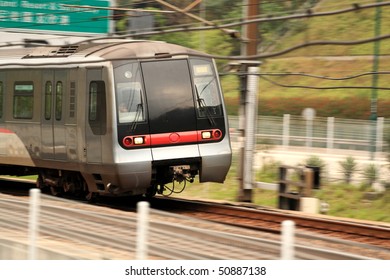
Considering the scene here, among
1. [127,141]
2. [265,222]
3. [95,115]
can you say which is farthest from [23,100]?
[265,222]

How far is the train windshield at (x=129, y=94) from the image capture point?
14.4m

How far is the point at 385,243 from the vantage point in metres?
12.4

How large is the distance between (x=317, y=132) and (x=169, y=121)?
18.0m

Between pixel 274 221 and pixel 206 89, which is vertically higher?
pixel 206 89

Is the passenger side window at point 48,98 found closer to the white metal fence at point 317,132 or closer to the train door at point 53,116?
the train door at point 53,116

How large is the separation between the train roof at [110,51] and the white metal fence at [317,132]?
589 inches

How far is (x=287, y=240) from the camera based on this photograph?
6.19 metres

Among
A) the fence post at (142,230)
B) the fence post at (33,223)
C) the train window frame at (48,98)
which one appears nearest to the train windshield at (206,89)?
the train window frame at (48,98)

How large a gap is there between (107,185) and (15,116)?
3281 millimetres

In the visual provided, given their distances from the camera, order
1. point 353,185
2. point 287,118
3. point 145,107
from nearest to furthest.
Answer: point 145,107 → point 353,185 → point 287,118

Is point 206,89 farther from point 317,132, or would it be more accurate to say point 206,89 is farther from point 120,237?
point 317,132
